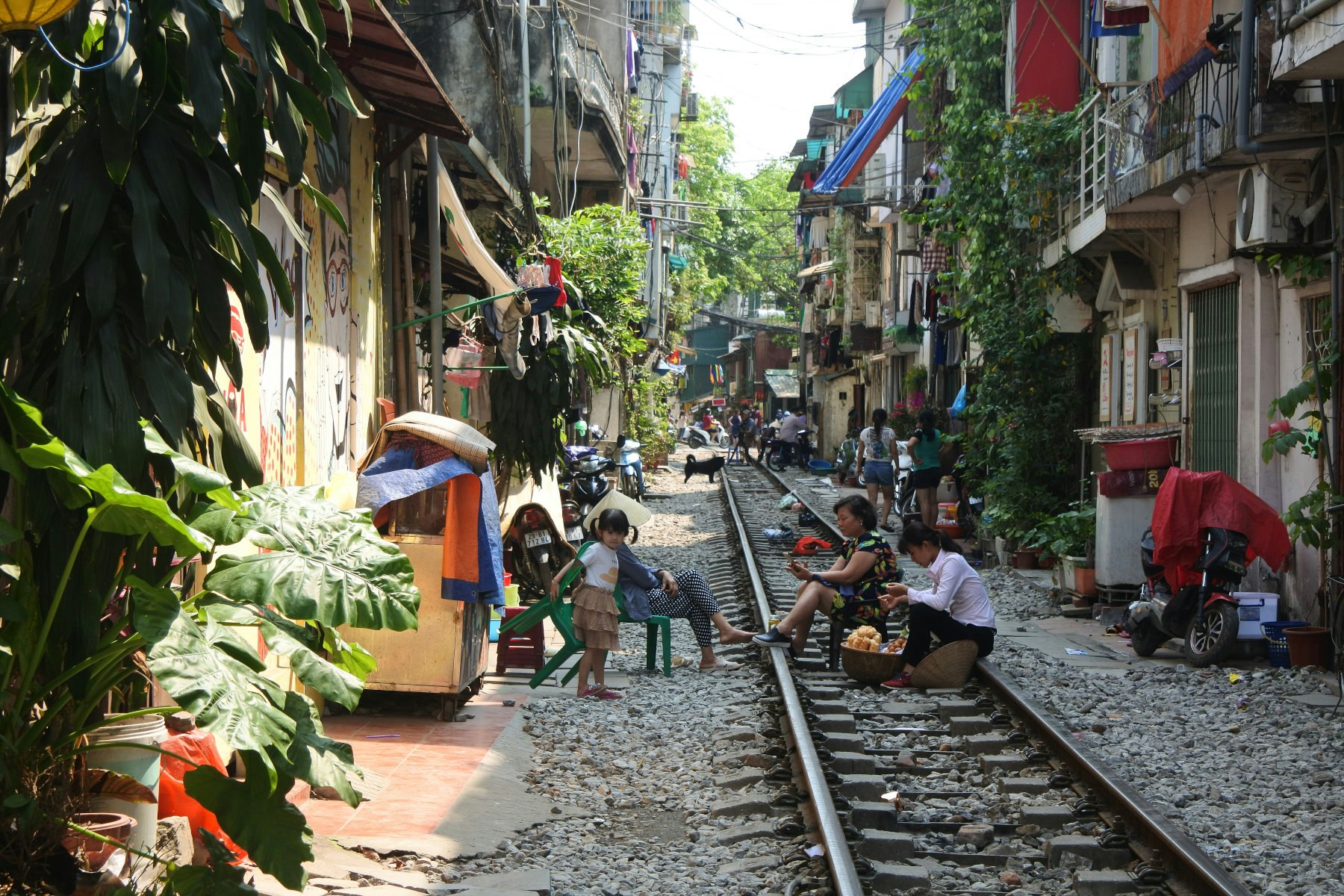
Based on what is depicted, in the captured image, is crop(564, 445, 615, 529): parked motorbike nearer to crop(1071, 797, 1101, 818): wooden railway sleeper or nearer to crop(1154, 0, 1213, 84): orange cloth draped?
crop(1154, 0, 1213, 84): orange cloth draped

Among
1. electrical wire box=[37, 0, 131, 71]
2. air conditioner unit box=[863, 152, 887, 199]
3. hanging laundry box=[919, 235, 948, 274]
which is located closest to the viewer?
electrical wire box=[37, 0, 131, 71]

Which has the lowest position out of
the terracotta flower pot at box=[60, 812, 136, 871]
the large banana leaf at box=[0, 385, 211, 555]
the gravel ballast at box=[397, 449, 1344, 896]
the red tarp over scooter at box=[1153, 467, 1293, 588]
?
the gravel ballast at box=[397, 449, 1344, 896]

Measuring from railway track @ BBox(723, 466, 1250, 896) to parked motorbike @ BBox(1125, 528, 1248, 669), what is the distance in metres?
1.85

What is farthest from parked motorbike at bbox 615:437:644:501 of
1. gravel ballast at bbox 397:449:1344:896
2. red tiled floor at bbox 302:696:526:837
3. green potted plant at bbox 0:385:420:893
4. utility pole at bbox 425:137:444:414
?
green potted plant at bbox 0:385:420:893

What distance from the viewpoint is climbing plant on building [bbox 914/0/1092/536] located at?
16.9m

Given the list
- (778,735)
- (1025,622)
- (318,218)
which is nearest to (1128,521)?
(1025,622)

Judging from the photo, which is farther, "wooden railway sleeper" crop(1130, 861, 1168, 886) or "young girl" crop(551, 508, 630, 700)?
"young girl" crop(551, 508, 630, 700)

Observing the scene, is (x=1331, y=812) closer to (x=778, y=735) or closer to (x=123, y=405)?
(x=778, y=735)

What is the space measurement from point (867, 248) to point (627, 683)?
34086 mm

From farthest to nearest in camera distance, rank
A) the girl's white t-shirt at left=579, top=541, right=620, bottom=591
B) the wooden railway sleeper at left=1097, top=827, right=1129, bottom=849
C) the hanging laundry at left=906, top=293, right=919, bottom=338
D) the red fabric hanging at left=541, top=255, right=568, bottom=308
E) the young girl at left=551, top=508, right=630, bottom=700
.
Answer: the hanging laundry at left=906, top=293, right=919, bottom=338 → the red fabric hanging at left=541, top=255, right=568, bottom=308 → the girl's white t-shirt at left=579, top=541, right=620, bottom=591 → the young girl at left=551, top=508, right=630, bottom=700 → the wooden railway sleeper at left=1097, top=827, right=1129, bottom=849

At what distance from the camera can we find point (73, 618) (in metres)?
3.90

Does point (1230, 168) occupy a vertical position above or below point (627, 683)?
above

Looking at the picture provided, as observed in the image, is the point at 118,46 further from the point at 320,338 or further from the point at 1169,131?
the point at 1169,131

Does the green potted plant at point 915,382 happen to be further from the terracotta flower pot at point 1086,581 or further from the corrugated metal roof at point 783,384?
the corrugated metal roof at point 783,384
